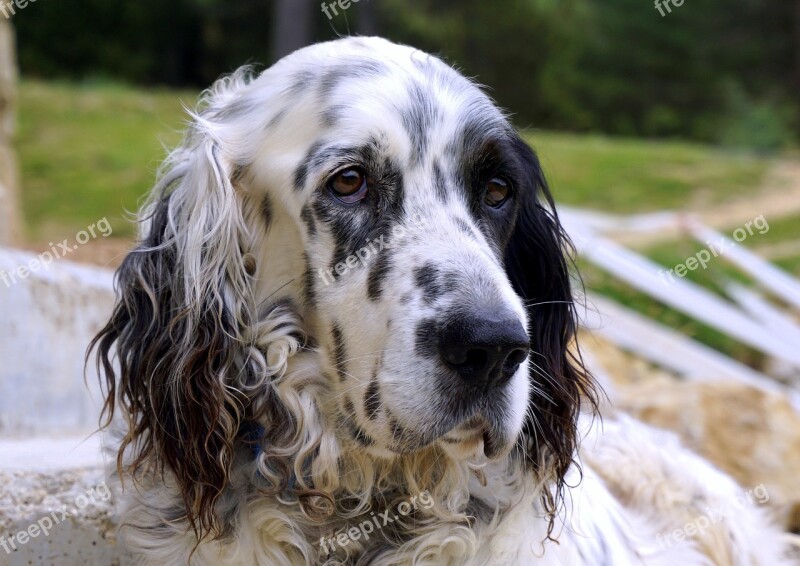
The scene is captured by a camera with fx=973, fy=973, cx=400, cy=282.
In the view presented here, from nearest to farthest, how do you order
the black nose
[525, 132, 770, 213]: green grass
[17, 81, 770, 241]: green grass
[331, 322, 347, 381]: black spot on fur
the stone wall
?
1. the black nose
2. [331, 322, 347, 381]: black spot on fur
3. the stone wall
4. [17, 81, 770, 241]: green grass
5. [525, 132, 770, 213]: green grass

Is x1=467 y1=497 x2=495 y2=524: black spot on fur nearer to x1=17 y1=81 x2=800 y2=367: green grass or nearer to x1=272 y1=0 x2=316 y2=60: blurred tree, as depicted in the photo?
x1=17 y1=81 x2=800 y2=367: green grass

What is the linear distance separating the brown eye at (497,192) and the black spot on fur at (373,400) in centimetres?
71

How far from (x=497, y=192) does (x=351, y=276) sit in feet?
1.82

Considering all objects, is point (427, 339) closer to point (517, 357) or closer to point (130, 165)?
point (517, 357)

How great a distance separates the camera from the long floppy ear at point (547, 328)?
3.01 metres

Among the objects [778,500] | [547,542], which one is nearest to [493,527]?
[547,542]

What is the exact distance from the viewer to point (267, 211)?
3.02 meters

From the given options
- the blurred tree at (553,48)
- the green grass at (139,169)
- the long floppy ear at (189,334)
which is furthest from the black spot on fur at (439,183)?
the blurred tree at (553,48)

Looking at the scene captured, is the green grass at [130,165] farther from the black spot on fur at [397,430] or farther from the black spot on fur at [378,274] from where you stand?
the black spot on fur at [397,430]

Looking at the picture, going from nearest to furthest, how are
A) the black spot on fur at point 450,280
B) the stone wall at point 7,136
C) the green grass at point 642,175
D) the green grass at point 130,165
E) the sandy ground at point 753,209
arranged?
the black spot on fur at point 450,280 < the stone wall at point 7,136 < the sandy ground at point 753,209 < the green grass at point 130,165 < the green grass at point 642,175

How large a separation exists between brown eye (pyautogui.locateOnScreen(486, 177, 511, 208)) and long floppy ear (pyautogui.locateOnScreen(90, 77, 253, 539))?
2.53 feet

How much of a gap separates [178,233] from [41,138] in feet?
47.0

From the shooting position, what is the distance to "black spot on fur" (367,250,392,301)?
268 centimetres

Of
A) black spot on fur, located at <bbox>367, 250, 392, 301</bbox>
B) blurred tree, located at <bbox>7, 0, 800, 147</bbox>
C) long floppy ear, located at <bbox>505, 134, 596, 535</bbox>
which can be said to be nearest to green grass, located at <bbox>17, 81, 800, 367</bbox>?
long floppy ear, located at <bbox>505, 134, 596, 535</bbox>
